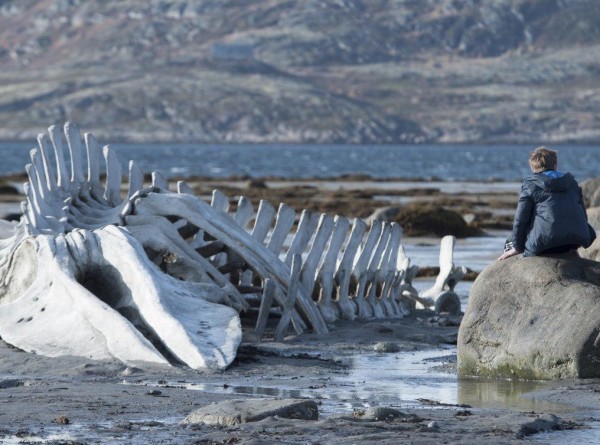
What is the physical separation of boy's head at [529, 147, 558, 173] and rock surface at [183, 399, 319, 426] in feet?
10.1

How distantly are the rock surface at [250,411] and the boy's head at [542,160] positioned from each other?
3.09m

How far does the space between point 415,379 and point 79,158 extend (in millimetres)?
4570

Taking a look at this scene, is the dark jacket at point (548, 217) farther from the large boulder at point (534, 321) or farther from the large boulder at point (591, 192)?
the large boulder at point (591, 192)

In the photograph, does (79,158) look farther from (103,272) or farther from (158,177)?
(103,272)

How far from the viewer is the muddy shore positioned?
7492 mm

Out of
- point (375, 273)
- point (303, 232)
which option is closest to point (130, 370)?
point (303, 232)

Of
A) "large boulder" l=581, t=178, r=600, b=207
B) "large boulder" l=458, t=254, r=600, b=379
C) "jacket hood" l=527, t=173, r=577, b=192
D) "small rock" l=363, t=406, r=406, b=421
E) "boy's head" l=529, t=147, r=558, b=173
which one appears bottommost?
"small rock" l=363, t=406, r=406, b=421

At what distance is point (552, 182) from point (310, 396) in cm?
250

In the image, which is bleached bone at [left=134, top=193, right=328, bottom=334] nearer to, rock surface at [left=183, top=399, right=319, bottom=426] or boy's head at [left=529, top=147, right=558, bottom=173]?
boy's head at [left=529, top=147, right=558, bottom=173]

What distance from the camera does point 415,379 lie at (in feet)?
33.3

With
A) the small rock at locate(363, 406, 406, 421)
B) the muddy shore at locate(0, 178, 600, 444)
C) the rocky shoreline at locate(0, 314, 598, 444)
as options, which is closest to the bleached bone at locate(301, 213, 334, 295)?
the muddy shore at locate(0, 178, 600, 444)

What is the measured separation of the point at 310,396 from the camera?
360 inches

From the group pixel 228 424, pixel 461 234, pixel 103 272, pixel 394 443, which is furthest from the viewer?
pixel 461 234

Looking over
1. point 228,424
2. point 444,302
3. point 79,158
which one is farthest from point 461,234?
point 228,424
